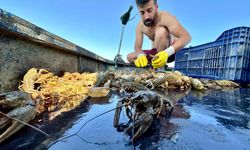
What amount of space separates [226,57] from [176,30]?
2.69 m

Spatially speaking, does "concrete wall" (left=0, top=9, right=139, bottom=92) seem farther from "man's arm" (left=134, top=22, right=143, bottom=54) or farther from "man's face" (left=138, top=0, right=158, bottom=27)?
"man's arm" (left=134, top=22, right=143, bottom=54)

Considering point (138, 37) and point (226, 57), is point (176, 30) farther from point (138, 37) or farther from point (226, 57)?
point (226, 57)

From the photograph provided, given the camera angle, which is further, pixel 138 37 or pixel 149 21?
pixel 138 37

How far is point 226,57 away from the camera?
486 cm

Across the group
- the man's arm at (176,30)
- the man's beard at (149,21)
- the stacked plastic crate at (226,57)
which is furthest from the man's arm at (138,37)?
the stacked plastic crate at (226,57)

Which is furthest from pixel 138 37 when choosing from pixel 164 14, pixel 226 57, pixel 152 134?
pixel 152 134

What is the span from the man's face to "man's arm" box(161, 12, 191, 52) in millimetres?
227

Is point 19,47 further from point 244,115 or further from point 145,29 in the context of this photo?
point 145,29

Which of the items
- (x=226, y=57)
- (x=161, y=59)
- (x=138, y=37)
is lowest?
(x=161, y=59)

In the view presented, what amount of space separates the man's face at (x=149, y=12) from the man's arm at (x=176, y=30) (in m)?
0.23

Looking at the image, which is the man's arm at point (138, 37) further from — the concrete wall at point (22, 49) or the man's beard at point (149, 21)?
the concrete wall at point (22, 49)

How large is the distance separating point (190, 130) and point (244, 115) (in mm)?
691

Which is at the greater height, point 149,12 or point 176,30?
point 149,12

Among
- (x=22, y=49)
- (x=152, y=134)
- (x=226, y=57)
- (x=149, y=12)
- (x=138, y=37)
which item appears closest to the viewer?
(x=152, y=134)
